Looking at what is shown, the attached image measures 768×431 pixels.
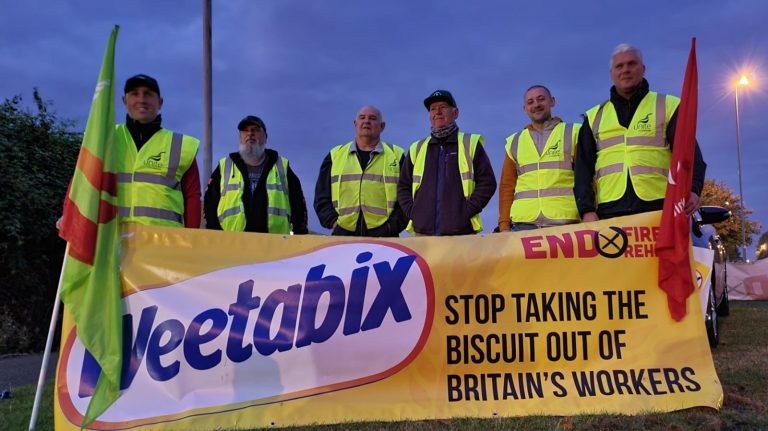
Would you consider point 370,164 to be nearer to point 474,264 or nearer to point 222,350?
point 474,264

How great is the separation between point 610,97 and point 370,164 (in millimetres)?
2082

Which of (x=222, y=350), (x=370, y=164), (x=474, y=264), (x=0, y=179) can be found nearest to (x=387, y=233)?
(x=370, y=164)

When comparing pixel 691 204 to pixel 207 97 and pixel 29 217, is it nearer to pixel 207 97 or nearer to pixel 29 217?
pixel 207 97

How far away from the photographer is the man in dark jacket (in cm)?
402

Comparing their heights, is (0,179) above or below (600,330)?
above

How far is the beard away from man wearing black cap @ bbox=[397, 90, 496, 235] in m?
1.34

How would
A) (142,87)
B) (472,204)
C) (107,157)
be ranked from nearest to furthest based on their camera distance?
(107,157) → (142,87) → (472,204)

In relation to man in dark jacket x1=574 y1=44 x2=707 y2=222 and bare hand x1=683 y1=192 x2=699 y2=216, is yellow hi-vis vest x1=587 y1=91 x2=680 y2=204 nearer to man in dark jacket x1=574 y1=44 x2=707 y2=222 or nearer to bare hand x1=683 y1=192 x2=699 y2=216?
man in dark jacket x1=574 y1=44 x2=707 y2=222

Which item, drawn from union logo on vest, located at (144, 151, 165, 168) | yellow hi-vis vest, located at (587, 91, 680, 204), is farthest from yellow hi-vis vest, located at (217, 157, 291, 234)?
yellow hi-vis vest, located at (587, 91, 680, 204)

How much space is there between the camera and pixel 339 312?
147 inches

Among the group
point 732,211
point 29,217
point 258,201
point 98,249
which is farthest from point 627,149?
point 732,211

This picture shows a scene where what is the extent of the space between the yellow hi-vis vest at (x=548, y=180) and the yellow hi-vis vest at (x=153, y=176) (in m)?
2.59

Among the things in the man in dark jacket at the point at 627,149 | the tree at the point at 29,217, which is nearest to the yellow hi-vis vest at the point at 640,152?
the man in dark jacket at the point at 627,149

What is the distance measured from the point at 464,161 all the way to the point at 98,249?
2.78 meters
